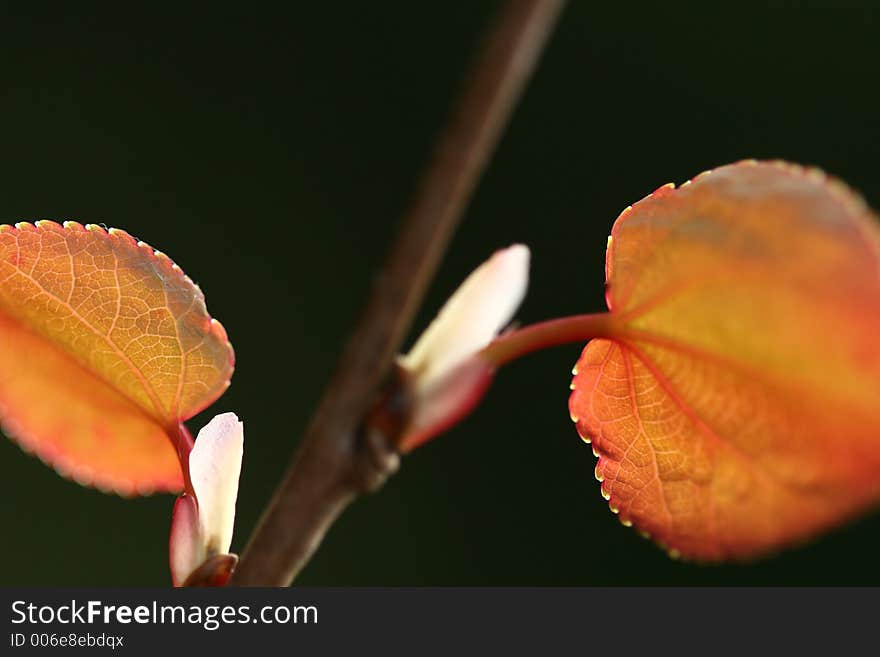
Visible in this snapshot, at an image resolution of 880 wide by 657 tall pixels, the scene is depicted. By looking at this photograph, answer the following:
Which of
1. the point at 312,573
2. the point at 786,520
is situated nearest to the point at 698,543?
the point at 786,520

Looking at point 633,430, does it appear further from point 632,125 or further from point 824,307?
point 632,125

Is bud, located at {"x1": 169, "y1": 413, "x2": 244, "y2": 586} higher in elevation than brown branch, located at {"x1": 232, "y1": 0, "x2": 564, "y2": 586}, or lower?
lower

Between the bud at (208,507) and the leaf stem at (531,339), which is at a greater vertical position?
the leaf stem at (531,339)

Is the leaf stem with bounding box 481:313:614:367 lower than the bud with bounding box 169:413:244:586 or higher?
higher
